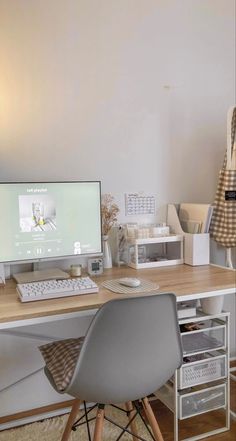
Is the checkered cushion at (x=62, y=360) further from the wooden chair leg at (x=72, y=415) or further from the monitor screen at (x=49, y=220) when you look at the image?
the monitor screen at (x=49, y=220)

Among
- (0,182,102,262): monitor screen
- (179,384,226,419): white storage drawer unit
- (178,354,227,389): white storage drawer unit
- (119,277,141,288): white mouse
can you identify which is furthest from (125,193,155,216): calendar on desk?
(179,384,226,419): white storage drawer unit

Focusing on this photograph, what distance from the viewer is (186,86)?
2.38m

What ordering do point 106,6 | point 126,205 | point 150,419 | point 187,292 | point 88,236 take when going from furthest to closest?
point 126,205
point 106,6
point 88,236
point 187,292
point 150,419

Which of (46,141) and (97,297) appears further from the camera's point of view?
(46,141)

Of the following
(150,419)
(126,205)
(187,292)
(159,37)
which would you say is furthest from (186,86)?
(150,419)

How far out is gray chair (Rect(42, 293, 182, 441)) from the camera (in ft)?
4.15

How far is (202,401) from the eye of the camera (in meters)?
1.93

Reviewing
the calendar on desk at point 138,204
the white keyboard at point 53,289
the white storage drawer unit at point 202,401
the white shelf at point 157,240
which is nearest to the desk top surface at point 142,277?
the white keyboard at point 53,289

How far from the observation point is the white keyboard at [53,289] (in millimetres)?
1558

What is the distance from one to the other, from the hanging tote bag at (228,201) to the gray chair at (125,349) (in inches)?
38.4

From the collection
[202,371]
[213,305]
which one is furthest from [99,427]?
[213,305]

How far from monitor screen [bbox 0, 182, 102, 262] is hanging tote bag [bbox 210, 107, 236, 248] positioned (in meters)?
0.71

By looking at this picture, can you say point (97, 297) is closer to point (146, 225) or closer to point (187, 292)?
point (187, 292)

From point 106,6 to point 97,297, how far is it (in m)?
1.51
